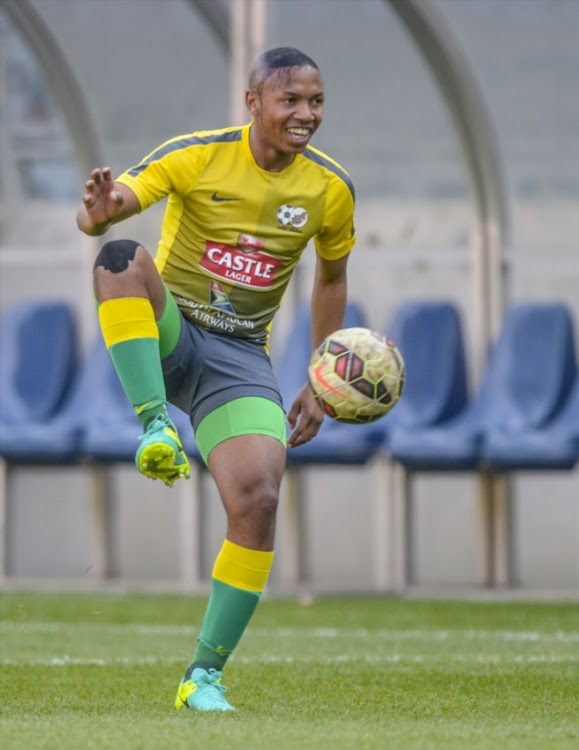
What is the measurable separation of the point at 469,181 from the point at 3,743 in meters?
6.85

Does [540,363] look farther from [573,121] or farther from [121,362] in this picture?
[121,362]

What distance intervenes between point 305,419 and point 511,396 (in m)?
4.66

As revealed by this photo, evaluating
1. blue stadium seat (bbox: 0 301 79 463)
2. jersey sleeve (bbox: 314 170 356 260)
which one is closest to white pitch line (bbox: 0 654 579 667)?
jersey sleeve (bbox: 314 170 356 260)

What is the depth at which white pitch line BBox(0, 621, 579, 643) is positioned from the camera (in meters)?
6.97

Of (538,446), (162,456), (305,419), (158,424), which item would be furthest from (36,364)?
(162,456)

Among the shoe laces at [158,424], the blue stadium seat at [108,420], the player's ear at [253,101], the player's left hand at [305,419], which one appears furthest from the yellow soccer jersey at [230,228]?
the blue stadium seat at [108,420]

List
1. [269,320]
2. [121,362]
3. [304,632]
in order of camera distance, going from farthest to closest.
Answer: [304,632] → [269,320] → [121,362]

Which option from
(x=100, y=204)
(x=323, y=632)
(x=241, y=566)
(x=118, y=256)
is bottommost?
(x=323, y=632)

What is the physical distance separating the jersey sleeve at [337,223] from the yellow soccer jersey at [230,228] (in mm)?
50

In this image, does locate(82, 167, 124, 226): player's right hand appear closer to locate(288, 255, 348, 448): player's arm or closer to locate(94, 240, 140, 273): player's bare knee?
locate(94, 240, 140, 273): player's bare knee

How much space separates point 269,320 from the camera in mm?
4883

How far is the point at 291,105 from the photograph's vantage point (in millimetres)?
4531

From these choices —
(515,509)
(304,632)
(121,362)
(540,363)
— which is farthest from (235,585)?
(515,509)

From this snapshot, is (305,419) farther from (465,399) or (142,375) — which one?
(465,399)
